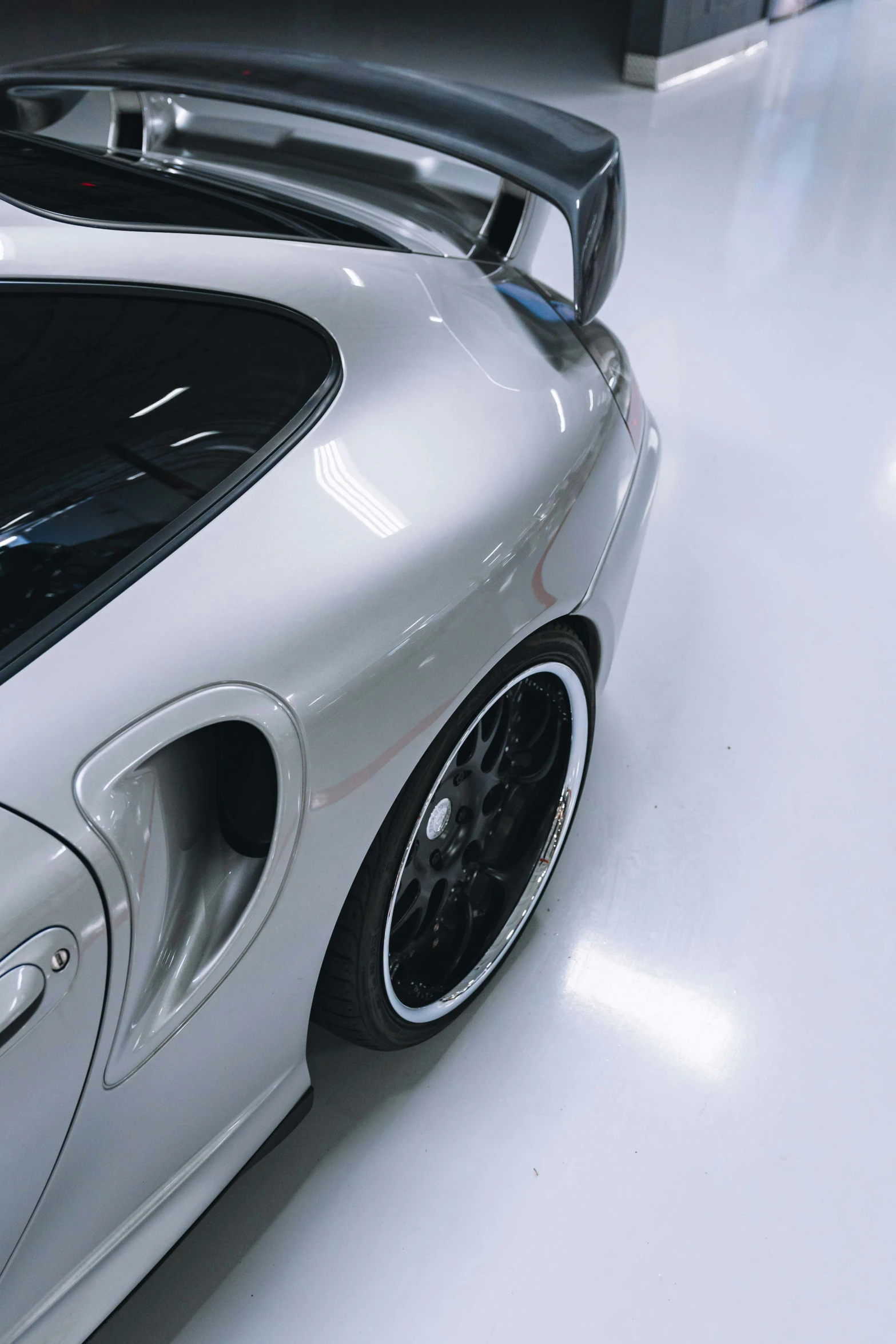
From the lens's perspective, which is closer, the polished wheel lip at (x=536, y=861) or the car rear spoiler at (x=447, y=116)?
the polished wheel lip at (x=536, y=861)

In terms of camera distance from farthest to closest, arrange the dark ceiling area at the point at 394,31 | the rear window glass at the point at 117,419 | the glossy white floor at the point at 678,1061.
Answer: the dark ceiling area at the point at 394,31, the glossy white floor at the point at 678,1061, the rear window glass at the point at 117,419

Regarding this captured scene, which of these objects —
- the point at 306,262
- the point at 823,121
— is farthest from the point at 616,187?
the point at 823,121

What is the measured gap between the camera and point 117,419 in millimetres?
885

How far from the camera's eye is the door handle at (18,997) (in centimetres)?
63

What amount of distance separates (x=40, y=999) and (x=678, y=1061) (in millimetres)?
959

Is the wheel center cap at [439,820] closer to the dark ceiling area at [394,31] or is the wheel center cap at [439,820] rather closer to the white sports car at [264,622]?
the white sports car at [264,622]

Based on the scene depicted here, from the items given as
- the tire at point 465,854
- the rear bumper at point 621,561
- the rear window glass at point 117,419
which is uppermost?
the rear window glass at point 117,419

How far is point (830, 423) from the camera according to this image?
267 centimetres

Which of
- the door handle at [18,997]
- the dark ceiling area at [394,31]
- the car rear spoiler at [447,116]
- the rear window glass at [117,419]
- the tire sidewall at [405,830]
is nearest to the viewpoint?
the door handle at [18,997]

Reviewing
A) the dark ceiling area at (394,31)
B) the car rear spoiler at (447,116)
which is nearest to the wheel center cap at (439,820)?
the car rear spoiler at (447,116)

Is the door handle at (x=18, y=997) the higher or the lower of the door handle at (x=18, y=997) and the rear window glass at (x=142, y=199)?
the lower

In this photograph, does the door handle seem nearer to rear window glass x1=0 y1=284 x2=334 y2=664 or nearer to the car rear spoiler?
rear window glass x1=0 y1=284 x2=334 y2=664

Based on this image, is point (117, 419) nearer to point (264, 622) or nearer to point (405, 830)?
point (264, 622)

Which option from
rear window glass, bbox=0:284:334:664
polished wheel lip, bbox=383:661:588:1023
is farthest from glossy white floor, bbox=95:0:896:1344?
rear window glass, bbox=0:284:334:664
